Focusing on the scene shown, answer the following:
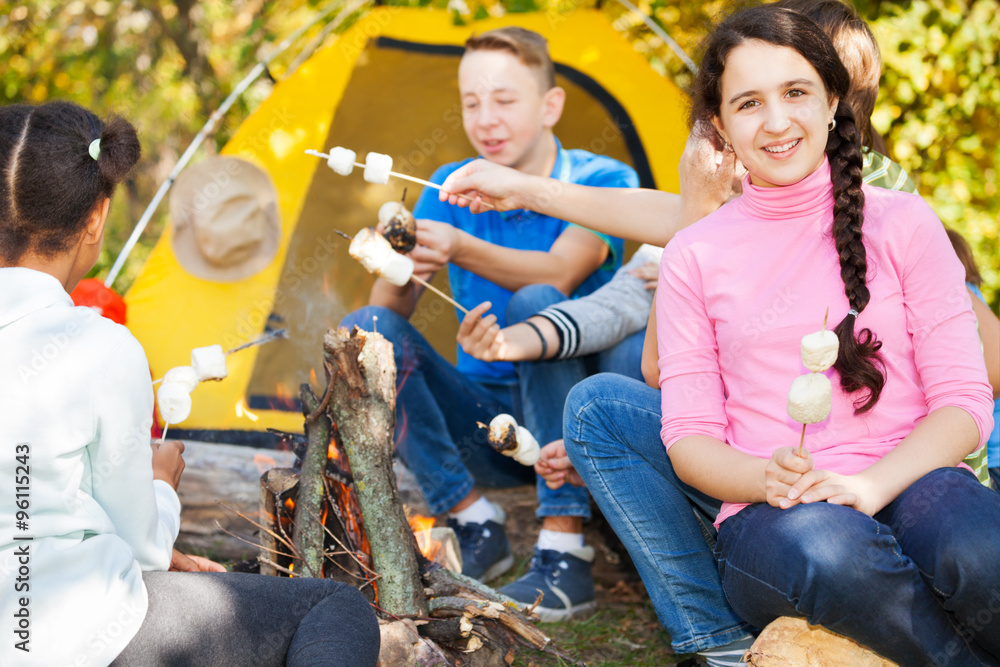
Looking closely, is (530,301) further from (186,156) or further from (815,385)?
(186,156)

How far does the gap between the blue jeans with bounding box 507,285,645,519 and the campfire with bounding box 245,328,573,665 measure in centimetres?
41

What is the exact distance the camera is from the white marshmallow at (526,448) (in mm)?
2326

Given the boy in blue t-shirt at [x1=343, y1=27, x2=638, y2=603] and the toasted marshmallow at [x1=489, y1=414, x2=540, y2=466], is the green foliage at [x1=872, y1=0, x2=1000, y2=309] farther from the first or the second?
the toasted marshmallow at [x1=489, y1=414, x2=540, y2=466]

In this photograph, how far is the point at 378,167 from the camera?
7.94ft

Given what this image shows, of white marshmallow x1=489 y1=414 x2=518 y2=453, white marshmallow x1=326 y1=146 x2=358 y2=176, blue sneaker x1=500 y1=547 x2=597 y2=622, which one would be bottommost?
blue sneaker x1=500 y1=547 x2=597 y2=622

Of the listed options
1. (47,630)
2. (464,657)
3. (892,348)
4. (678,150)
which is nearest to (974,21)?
(678,150)

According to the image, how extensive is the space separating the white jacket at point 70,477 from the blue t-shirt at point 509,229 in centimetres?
159

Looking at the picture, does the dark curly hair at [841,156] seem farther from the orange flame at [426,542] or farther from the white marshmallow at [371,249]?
the orange flame at [426,542]

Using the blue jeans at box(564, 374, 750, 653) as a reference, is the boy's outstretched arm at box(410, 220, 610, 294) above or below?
above

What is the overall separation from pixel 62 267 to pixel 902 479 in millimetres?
1618

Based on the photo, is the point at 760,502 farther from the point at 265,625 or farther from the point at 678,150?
the point at 678,150

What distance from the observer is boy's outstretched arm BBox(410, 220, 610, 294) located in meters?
2.61

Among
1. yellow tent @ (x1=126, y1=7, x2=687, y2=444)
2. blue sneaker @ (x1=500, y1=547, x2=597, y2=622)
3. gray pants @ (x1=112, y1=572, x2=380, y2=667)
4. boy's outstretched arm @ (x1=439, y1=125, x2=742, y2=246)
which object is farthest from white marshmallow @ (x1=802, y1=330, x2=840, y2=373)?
yellow tent @ (x1=126, y1=7, x2=687, y2=444)

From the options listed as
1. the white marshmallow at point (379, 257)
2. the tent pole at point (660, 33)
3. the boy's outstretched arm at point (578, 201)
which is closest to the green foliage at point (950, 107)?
the tent pole at point (660, 33)
